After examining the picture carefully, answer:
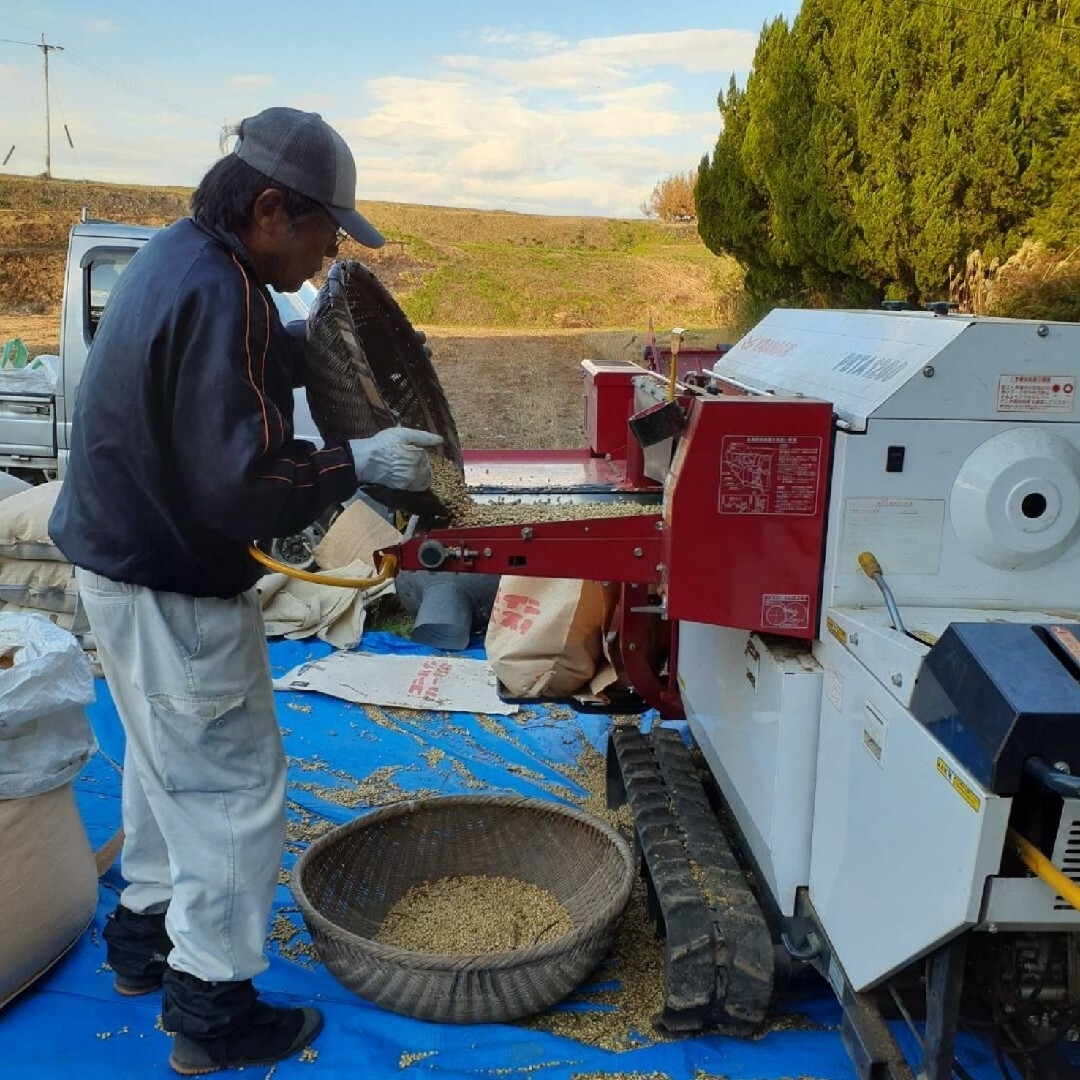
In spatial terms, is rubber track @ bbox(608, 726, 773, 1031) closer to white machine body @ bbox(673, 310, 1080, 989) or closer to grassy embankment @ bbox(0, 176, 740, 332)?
white machine body @ bbox(673, 310, 1080, 989)

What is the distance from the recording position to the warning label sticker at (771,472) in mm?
2072

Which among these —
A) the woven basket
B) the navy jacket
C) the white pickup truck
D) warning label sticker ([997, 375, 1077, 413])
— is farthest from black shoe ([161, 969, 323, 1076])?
the white pickup truck

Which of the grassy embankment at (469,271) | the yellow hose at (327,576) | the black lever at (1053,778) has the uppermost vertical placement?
the grassy embankment at (469,271)

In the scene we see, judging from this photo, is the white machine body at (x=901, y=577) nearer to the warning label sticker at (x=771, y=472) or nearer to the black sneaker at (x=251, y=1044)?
the warning label sticker at (x=771, y=472)

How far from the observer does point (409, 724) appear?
4.03 meters

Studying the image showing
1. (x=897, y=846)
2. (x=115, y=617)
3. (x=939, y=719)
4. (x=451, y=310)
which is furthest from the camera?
(x=451, y=310)

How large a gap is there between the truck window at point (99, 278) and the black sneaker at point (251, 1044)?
15.3ft

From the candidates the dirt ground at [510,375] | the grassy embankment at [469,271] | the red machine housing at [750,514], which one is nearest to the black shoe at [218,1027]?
the red machine housing at [750,514]

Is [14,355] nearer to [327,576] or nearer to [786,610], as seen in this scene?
[327,576]

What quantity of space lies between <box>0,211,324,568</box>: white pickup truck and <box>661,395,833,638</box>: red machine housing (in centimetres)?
403

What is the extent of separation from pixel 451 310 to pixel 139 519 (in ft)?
72.7

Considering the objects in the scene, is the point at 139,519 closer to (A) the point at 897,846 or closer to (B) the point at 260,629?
(B) the point at 260,629

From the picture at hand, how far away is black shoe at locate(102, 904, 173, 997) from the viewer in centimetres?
242

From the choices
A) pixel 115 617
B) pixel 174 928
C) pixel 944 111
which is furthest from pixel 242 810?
pixel 944 111
